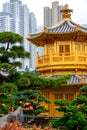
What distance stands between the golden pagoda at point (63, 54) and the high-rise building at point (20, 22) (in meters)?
44.9

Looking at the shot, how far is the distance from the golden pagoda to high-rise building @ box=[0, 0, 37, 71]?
4487cm

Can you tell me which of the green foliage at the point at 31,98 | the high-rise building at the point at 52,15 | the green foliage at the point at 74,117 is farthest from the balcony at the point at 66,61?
the high-rise building at the point at 52,15

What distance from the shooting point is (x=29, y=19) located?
7675cm

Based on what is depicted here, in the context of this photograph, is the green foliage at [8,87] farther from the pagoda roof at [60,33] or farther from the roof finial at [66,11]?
the roof finial at [66,11]

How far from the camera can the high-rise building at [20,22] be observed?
6950 cm

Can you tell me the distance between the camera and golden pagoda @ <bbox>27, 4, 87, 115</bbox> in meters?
18.6

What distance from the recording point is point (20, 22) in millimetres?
73438

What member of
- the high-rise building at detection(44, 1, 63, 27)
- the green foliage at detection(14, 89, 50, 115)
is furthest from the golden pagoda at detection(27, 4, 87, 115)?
the high-rise building at detection(44, 1, 63, 27)

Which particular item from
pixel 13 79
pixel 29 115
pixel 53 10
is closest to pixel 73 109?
pixel 29 115

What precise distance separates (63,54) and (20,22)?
180 feet

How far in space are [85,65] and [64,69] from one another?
1.06m

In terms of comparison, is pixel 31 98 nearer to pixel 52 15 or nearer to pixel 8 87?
pixel 8 87

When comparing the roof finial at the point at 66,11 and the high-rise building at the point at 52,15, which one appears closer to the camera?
the roof finial at the point at 66,11

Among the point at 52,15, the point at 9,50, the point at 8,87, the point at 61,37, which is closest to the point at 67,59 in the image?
the point at 61,37
